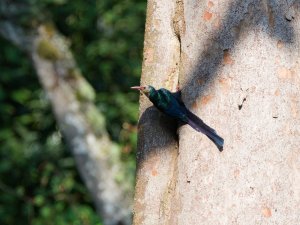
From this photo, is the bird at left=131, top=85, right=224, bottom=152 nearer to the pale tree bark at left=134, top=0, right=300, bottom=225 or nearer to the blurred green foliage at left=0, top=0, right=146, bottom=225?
the pale tree bark at left=134, top=0, right=300, bottom=225

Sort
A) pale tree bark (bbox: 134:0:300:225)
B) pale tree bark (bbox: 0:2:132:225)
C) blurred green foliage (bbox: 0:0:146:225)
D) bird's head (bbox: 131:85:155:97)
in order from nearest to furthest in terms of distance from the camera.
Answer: pale tree bark (bbox: 134:0:300:225) → bird's head (bbox: 131:85:155:97) → pale tree bark (bbox: 0:2:132:225) → blurred green foliage (bbox: 0:0:146:225)

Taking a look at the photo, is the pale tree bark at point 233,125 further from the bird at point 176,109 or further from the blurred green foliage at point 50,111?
the blurred green foliage at point 50,111

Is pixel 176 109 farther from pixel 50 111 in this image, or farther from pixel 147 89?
pixel 50 111

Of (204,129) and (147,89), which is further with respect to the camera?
(147,89)

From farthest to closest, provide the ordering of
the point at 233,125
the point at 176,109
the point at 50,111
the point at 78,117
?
the point at 50,111
the point at 78,117
the point at 176,109
the point at 233,125

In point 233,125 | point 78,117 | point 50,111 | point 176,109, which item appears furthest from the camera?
point 50,111

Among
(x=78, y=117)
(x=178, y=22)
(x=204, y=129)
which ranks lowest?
(x=78, y=117)

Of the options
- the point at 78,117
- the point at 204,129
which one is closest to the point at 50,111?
the point at 78,117

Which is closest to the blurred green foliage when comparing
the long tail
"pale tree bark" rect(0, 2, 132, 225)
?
"pale tree bark" rect(0, 2, 132, 225)
